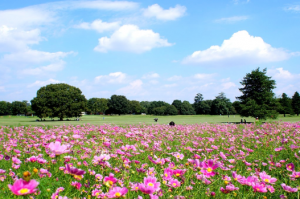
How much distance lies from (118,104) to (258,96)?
69782 millimetres

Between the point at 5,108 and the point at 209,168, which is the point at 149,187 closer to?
the point at 209,168

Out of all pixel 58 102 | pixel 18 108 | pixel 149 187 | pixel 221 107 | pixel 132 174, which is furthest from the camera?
pixel 18 108

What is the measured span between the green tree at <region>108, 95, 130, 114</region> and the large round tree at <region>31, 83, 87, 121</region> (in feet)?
153

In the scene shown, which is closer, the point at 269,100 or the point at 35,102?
the point at 269,100

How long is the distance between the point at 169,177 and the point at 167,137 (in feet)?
18.1

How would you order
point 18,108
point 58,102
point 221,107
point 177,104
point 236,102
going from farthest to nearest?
point 177,104
point 18,108
point 221,107
point 58,102
point 236,102

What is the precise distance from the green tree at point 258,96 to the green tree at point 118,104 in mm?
66609

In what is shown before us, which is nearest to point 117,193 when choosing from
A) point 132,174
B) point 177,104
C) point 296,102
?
point 132,174

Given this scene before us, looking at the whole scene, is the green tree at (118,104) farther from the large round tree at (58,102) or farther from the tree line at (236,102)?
the large round tree at (58,102)

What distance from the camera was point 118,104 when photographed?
3743 inches

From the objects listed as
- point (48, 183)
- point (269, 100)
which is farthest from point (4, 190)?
point (269, 100)

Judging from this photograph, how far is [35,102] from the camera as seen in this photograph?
Result: 143ft

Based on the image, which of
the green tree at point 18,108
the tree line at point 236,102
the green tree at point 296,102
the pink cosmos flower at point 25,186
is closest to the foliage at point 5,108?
the green tree at point 18,108

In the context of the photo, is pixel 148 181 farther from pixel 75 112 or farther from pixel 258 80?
pixel 75 112
